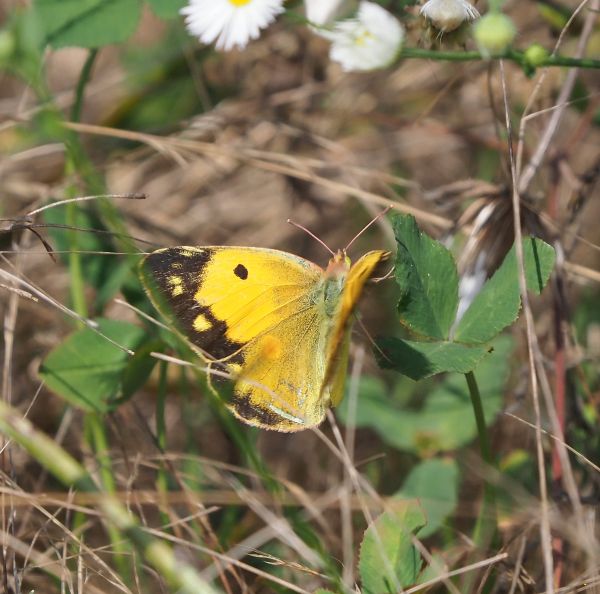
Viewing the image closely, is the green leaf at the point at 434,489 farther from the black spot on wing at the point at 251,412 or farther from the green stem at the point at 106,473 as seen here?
the green stem at the point at 106,473

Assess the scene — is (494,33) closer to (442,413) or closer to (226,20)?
(226,20)

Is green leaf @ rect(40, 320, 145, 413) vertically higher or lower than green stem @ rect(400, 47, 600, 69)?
lower

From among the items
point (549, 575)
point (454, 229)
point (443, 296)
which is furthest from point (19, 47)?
point (549, 575)

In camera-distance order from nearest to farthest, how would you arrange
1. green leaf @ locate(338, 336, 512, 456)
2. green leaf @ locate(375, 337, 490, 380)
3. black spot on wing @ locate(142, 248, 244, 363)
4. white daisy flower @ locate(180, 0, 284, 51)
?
green leaf @ locate(375, 337, 490, 380), black spot on wing @ locate(142, 248, 244, 363), white daisy flower @ locate(180, 0, 284, 51), green leaf @ locate(338, 336, 512, 456)

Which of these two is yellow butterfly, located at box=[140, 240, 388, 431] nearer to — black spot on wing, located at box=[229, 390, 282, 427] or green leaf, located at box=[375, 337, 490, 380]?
black spot on wing, located at box=[229, 390, 282, 427]

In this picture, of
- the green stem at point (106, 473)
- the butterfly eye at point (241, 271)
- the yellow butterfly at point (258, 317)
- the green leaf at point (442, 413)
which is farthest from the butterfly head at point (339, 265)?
the green stem at point (106, 473)

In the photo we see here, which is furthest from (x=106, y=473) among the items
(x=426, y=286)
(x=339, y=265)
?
(x=426, y=286)

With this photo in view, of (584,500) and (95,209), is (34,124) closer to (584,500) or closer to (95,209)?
(95,209)

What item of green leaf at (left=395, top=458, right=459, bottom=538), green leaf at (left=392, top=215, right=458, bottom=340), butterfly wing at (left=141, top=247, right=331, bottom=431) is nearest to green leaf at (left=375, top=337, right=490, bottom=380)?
green leaf at (left=392, top=215, right=458, bottom=340)
